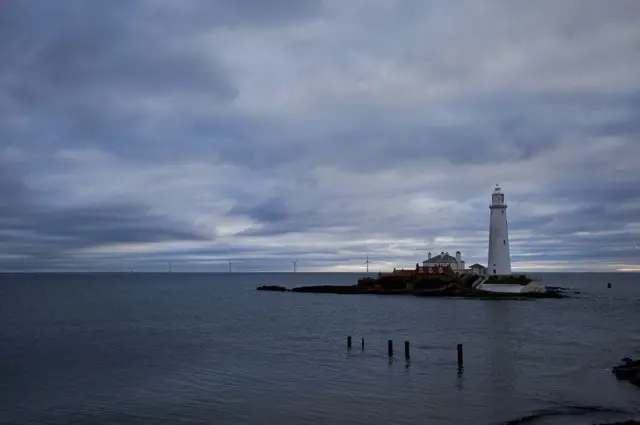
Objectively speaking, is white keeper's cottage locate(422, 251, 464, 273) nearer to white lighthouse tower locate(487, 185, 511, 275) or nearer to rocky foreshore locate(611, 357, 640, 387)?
white lighthouse tower locate(487, 185, 511, 275)

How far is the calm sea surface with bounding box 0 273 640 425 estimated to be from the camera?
27.4 meters

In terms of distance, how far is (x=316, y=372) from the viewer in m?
36.8

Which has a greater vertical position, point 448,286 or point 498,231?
point 498,231

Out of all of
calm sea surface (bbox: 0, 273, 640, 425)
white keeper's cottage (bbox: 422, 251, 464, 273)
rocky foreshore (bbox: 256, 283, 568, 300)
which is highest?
white keeper's cottage (bbox: 422, 251, 464, 273)

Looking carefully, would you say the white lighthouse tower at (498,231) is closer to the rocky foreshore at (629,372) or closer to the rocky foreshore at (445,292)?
the rocky foreshore at (445,292)

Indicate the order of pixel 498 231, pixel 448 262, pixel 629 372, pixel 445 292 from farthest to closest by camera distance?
pixel 448 262, pixel 445 292, pixel 498 231, pixel 629 372

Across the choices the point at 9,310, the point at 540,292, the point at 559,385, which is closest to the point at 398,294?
the point at 540,292

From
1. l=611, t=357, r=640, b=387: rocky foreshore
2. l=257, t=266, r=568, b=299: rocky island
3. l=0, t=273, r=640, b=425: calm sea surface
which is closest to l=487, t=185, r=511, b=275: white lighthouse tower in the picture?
l=257, t=266, r=568, b=299: rocky island

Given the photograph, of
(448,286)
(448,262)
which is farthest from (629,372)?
(448,262)

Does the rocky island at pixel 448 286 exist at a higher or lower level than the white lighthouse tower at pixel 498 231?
lower

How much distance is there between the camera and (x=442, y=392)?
3100 centimetres

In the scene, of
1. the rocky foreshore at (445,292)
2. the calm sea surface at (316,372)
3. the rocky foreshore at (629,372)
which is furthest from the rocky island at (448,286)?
the rocky foreshore at (629,372)

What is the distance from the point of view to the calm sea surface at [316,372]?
2738cm

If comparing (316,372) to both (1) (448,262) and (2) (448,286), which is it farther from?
(1) (448,262)
